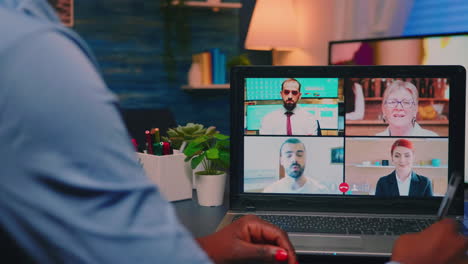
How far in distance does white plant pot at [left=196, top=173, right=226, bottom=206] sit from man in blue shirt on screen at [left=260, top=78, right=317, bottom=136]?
0.69 ft

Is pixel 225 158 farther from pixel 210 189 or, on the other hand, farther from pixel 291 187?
pixel 291 187

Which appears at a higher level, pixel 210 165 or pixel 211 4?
pixel 211 4

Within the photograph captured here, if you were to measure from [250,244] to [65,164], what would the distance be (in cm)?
→ 54

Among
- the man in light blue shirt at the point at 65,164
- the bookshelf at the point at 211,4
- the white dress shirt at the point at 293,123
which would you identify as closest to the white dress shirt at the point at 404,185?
the white dress shirt at the point at 293,123

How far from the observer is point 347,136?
1.15 metres

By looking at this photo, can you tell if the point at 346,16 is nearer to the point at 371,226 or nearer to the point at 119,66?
the point at 119,66

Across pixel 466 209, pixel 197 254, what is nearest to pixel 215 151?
pixel 466 209

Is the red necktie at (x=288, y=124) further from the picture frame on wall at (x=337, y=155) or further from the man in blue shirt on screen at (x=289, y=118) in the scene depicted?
the picture frame on wall at (x=337, y=155)

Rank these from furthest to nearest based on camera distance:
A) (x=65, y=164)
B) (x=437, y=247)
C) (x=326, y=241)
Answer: (x=326, y=241), (x=437, y=247), (x=65, y=164)

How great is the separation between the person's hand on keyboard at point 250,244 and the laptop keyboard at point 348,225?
0.18 m

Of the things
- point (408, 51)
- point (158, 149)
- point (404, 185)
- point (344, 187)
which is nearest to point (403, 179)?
point (404, 185)

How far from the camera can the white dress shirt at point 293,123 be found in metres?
1.17

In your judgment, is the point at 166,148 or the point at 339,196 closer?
the point at 339,196

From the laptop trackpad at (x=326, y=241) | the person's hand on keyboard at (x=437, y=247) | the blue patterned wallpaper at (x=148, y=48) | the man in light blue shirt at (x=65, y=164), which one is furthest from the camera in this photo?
the blue patterned wallpaper at (x=148, y=48)
